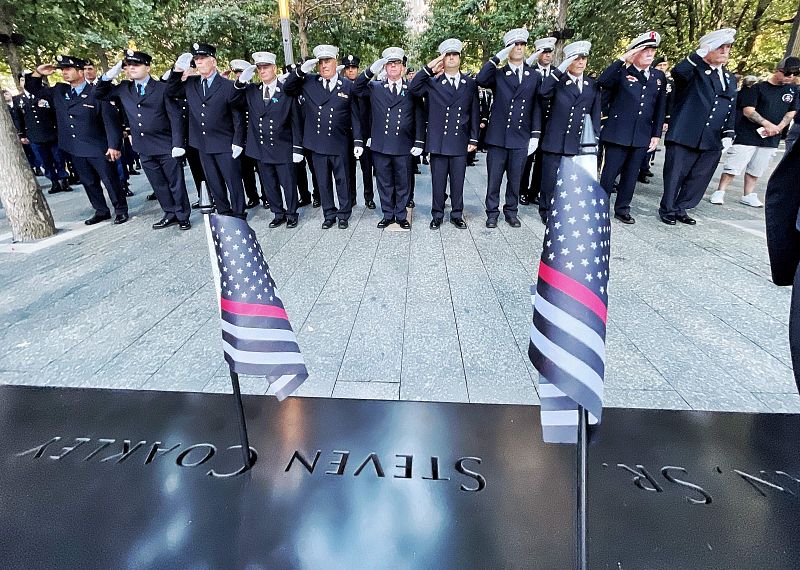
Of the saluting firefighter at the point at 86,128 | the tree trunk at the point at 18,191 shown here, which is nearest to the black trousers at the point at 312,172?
the saluting firefighter at the point at 86,128

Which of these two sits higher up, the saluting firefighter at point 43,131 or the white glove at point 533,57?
the white glove at point 533,57

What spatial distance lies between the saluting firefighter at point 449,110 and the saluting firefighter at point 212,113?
7.23ft

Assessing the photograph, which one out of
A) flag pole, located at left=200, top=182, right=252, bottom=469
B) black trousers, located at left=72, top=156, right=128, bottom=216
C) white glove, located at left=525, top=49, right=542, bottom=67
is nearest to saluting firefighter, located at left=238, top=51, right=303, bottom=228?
black trousers, located at left=72, top=156, right=128, bottom=216

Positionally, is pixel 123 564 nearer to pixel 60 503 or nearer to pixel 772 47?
pixel 60 503

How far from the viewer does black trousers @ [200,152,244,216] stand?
Result: 5645 millimetres

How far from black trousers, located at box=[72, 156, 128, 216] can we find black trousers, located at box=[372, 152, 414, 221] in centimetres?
362

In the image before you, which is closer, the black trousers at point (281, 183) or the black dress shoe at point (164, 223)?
the black trousers at point (281, 183)

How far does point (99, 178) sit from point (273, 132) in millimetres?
2798

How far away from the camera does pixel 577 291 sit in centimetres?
102

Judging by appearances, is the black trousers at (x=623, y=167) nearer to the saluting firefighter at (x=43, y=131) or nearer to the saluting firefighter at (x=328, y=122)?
the saluting firefighter at (x=328, y=122)

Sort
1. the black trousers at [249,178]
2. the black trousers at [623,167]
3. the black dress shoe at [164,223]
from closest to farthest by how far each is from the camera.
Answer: the black trousers at [623,167] → the black dress shoe at [164,223] → the black trousers at [249,178]

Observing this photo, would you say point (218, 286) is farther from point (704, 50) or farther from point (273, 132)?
point (704, 50)

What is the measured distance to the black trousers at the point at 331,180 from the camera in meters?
5.60

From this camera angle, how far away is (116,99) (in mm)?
5773
